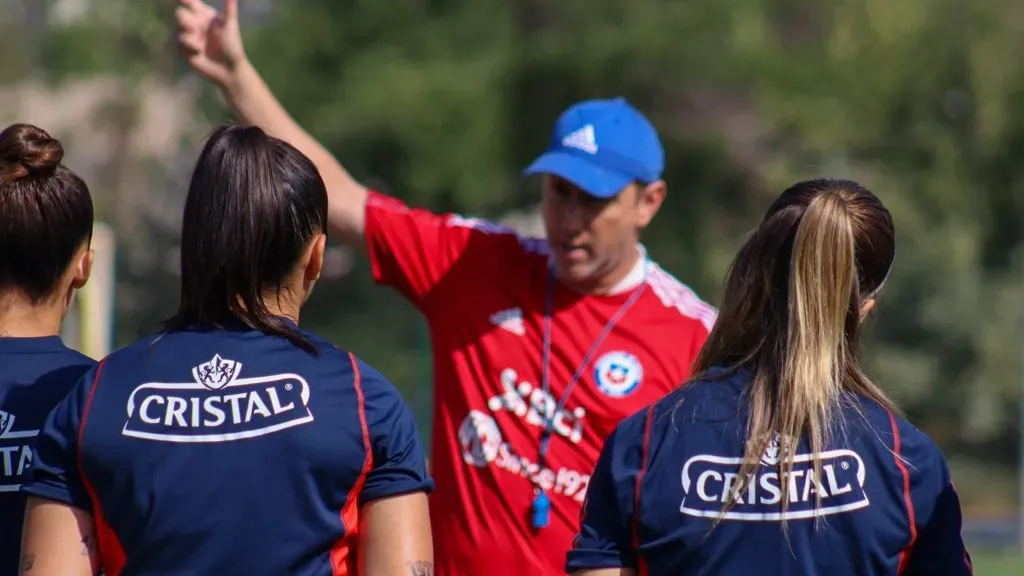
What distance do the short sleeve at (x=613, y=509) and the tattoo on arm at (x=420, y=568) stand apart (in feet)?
0.89

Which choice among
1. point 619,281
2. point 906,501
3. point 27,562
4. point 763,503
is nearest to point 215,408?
point 27,562

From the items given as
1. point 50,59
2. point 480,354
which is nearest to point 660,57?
point 50,59

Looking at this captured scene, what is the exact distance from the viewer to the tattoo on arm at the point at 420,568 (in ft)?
8.68

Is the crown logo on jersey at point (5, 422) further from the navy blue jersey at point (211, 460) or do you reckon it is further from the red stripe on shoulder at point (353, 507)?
the red stripe on shoulder at point (353, 507)

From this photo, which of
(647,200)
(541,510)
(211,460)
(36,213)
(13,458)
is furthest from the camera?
(647,200)

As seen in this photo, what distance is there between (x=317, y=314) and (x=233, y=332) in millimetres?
12496

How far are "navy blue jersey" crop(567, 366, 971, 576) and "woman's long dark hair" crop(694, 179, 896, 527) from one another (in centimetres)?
3

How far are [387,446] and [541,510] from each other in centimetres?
145

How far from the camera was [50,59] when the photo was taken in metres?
28.7

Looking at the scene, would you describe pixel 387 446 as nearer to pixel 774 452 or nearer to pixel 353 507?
pixel 353 507

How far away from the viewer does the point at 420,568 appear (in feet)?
8.74

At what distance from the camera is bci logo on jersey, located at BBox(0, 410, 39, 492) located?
278 cm

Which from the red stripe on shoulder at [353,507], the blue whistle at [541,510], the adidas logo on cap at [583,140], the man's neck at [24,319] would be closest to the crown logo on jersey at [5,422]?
the man's neck at [24,319]

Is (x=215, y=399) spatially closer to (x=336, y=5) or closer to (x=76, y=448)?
(x=76, y=448)
